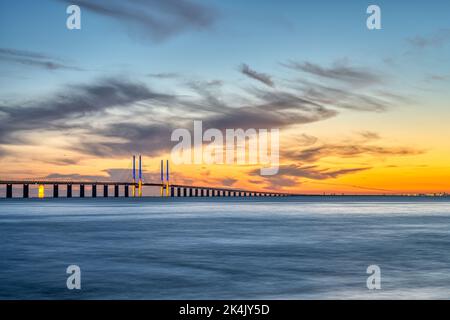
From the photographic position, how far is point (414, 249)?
2803 centimetres

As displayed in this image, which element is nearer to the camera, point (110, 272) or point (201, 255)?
point (110, 272)

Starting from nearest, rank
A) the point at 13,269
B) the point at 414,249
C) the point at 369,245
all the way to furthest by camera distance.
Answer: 1. the point at 13,269
2. the point at 414,249
3. the point at 369,245

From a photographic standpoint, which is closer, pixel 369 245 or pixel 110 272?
pixel 110 272

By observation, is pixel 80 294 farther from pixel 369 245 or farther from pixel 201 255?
pixel 369 245

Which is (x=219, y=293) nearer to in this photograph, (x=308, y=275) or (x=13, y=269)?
(x=308, y=275)

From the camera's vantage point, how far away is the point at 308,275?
1880 centimetres

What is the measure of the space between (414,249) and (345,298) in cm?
1493
